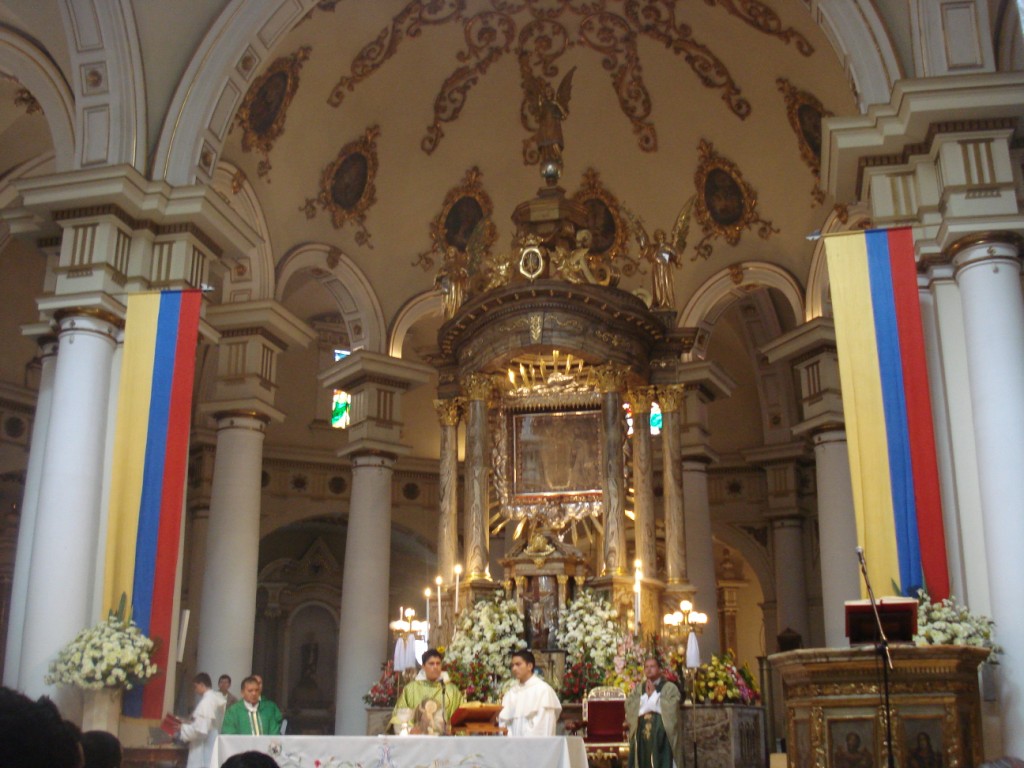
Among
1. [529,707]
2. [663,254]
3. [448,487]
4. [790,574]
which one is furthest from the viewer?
[790,574]

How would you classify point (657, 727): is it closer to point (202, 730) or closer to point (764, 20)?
point (202, 730)

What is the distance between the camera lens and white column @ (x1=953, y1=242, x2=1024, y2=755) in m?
8.85

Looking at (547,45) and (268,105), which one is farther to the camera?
(547,45)

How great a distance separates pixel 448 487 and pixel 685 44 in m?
7.12

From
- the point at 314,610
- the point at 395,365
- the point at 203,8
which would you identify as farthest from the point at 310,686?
the point at 203,8

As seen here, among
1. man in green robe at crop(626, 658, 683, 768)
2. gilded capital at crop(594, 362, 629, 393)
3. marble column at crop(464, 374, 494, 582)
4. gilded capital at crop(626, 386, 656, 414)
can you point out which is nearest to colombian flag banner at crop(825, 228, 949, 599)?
man in green robe at crop(626, 658, 683, 768)

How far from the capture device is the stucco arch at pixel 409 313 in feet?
58.4

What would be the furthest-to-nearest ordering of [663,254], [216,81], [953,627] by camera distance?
[663,254]
[216,81]
[953,627]

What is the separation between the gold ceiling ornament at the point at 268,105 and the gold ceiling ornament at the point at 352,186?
106cm

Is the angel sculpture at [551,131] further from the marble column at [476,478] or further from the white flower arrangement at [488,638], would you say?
the white flower arrangement at [488,638]

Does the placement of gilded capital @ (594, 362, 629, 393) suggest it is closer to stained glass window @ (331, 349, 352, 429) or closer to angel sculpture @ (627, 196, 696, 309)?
angel sculpture @ (627, 196, 696, 309)

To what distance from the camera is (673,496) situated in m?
14.7

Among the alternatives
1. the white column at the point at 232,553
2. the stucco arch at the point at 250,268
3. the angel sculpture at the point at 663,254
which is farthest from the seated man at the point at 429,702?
the stucco arch at the point at 250,268

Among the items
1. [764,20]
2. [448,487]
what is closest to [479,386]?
[448,487]
